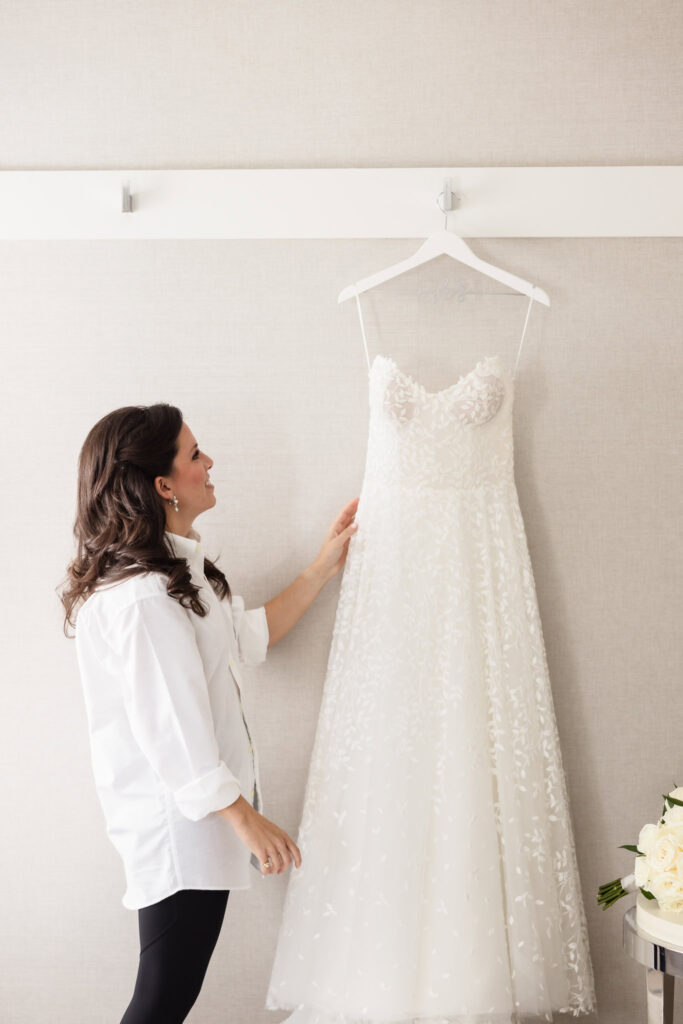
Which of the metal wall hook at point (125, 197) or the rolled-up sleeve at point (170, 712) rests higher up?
the metal wall hook at point (125, 197)

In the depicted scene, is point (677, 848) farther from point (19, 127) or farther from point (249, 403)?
point (19, 127)

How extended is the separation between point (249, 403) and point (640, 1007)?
70.7 inches

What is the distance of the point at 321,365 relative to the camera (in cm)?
203

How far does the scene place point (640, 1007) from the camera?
6.47ft

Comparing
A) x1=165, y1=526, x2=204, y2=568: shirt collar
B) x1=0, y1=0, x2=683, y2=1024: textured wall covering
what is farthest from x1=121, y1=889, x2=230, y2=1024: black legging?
x1=165, y1=526, x2=204, y2=568: shirt collar

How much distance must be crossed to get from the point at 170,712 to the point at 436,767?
0.65 meters

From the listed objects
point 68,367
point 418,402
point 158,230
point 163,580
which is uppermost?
point 158,230

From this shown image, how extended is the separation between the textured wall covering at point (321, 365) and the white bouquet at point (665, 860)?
1.77 feet

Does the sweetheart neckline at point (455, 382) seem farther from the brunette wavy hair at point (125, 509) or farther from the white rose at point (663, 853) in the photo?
the white rose at point (663, 853)

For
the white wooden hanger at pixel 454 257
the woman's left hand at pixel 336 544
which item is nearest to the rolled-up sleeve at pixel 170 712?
the woman's left hand at pixel 336 544

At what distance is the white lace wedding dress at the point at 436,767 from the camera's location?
167 centimetres

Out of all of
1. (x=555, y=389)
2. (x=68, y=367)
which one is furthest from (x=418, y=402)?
(x=68, y=367)

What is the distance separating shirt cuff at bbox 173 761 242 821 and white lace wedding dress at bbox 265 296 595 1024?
42 centimetres

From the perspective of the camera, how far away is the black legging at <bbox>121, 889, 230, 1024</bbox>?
1477mm
